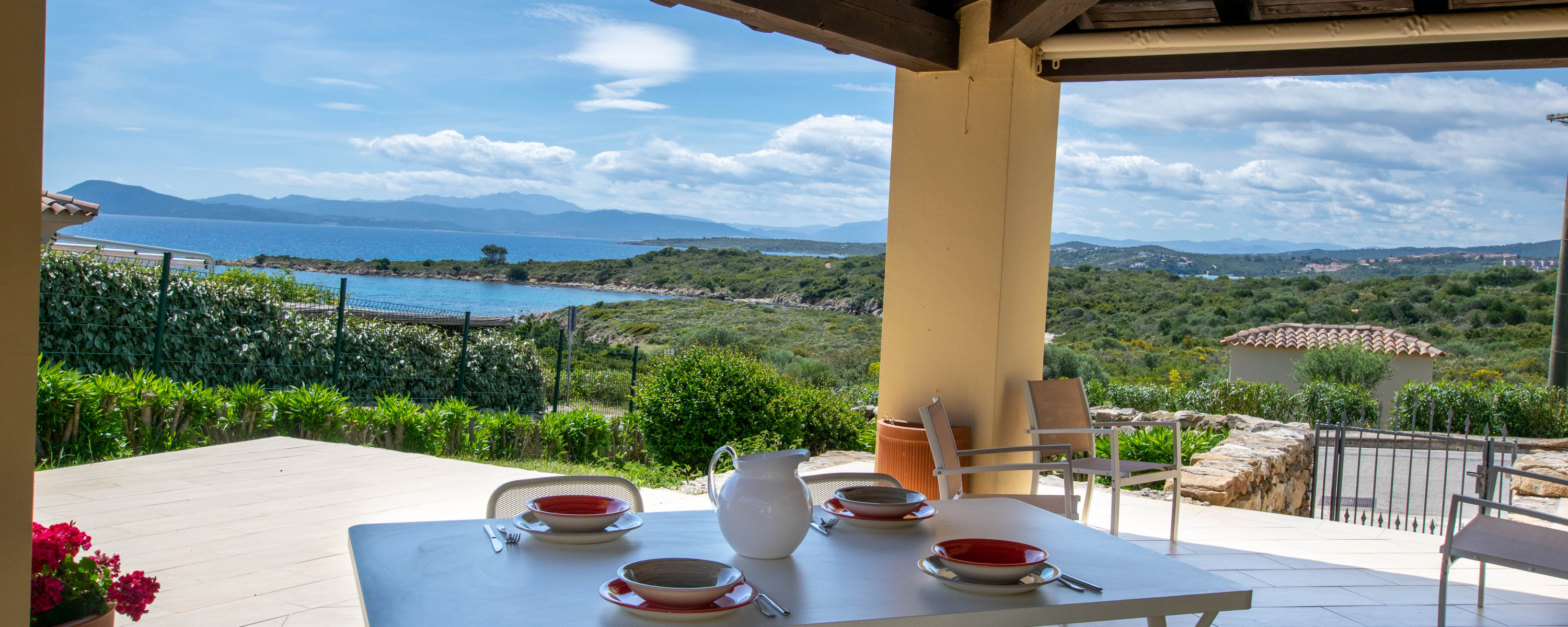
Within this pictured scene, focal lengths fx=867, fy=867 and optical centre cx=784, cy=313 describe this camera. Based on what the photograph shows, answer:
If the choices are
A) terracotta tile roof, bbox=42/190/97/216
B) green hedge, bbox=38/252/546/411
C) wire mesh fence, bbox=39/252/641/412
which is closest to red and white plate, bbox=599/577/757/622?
wire mesh fence, bbox=39/252/641/412

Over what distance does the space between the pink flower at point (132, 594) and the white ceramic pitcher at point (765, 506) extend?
1.18 metres

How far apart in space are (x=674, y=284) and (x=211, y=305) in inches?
890

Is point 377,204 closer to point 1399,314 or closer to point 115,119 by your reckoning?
point 115,119

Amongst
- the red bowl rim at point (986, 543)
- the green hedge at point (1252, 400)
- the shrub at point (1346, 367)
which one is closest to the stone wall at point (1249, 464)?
the green hedge at point (1252, 400)

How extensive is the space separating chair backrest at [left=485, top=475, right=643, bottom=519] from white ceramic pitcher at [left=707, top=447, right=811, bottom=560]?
1.92 feet

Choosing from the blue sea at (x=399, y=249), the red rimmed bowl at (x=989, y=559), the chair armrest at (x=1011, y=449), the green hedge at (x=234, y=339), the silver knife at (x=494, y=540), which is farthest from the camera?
the blue sea at (x=399, y=249)

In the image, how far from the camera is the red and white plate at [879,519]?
5.69ft

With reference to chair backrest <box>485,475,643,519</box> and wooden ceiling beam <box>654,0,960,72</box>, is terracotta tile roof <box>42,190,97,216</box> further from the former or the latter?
chair backrest <box>485,475,643,519</box>

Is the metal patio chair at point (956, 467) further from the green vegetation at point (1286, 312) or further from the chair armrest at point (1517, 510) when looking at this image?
the green vegetation at point (1286, 312)

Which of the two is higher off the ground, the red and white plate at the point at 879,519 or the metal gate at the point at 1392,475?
the red and white plate at the point at 879,519

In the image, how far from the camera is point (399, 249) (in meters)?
48.0

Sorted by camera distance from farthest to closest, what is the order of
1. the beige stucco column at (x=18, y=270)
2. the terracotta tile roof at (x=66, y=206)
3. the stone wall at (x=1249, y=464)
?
the terracotta tile roof at (x=66, y=206) < the stone wall at (x=1249, y=464) < the beige stucco column at (x=18, y=270)

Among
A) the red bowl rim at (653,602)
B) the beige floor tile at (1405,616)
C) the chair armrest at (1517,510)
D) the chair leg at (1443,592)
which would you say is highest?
the red bowl rim at (653,602)

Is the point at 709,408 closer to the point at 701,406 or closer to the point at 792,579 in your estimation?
the point at 701,406
